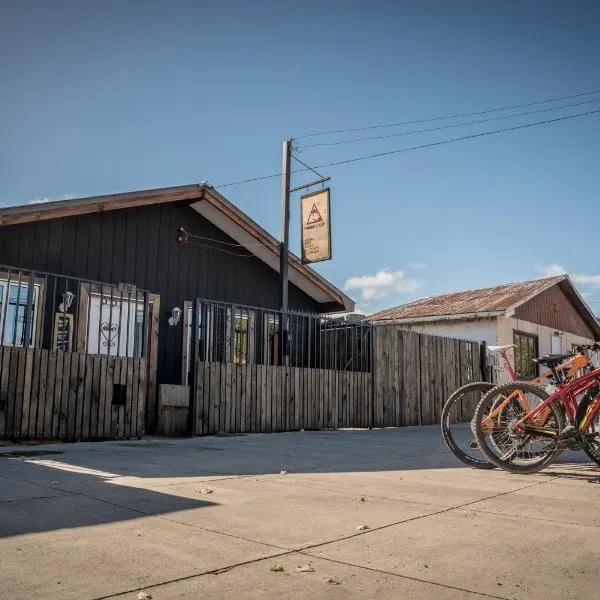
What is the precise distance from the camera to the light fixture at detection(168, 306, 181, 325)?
44.9 ft

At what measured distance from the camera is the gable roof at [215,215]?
10945 millimetres

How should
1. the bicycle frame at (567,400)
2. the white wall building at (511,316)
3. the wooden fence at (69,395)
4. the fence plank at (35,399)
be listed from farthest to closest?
the white wall building at (511,316) → the fence plank at (35,399) → the wooden fence at (69,395) → the bicycle frame at (567,400)

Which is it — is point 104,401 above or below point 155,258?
below

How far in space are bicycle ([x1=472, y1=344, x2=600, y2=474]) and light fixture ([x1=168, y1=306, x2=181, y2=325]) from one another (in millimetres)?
9408

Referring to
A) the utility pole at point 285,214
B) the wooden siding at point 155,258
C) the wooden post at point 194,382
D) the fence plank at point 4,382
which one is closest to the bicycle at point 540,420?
the wooden post at point 194,382

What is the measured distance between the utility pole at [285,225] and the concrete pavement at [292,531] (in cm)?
875

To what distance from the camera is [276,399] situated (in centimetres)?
1137

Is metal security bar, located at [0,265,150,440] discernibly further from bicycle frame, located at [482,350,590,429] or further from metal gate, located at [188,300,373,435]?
bicycle frame, located at [482,350,590,429]

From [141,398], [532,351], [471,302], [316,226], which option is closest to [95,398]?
[141,398]

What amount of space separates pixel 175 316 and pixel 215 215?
2911 mm

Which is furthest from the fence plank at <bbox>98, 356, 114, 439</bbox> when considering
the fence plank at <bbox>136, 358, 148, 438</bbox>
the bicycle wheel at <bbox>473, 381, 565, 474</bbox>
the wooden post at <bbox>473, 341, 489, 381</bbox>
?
the wooden post at <bbox>473, 341, 489, 381</bbox>

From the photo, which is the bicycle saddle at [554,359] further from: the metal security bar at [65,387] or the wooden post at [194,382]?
the wooden post at [194,382]

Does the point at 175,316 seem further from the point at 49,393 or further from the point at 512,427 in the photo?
the point at 512,427

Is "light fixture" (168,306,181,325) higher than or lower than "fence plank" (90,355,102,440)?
higher
